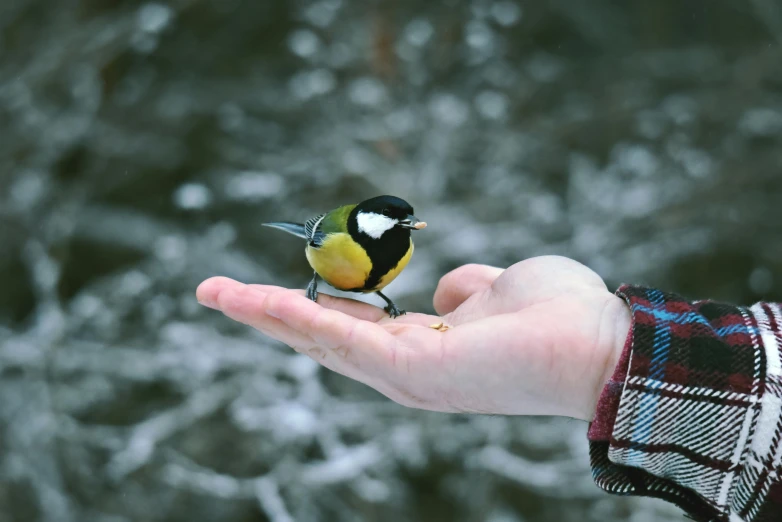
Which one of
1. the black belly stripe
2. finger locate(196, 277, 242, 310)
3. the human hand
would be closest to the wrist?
the human hand

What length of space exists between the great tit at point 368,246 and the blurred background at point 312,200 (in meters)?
0.86

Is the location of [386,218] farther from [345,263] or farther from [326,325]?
[326,325]

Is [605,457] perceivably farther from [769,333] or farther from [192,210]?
[192,210]

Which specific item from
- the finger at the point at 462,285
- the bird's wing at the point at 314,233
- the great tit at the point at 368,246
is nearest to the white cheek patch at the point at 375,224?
the great tit at the point at 368,246

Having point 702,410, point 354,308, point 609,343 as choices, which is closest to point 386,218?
point 354,308

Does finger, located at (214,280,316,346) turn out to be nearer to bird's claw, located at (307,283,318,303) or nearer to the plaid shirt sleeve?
bird's claw, located at (307,283,318,303)

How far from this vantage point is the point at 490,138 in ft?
7.01

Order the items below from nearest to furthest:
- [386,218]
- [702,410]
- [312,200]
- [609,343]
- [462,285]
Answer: [702,410] → [609,343] → [386,218] → [462,285] → [312,200]

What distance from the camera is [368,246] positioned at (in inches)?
45.7

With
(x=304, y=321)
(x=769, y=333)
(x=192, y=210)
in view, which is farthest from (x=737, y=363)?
(x=192, y=210)

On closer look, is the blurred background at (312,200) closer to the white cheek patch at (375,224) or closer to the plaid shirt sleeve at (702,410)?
the white cheek patch at (375,224)

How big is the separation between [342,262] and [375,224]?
10 centimetres

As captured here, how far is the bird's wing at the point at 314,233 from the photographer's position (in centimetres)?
125

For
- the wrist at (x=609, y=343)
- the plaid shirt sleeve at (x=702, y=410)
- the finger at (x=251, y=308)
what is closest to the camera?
the plaid shirt sleeve at (x=702, y=410)
